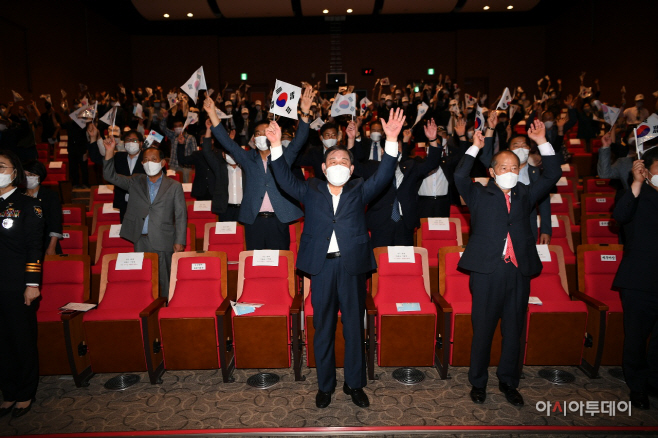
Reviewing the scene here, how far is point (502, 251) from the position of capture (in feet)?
9.35

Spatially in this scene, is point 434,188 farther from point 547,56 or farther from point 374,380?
point 547,56

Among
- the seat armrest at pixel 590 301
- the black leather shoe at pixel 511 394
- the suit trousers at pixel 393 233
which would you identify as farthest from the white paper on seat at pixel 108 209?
the seat armrest at pixel 590 301

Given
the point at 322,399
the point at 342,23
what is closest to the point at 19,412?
the point at 322,399

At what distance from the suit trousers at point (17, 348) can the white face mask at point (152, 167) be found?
1399 millimetres

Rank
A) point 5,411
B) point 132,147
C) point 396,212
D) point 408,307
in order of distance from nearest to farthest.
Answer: point 5,411 → point 408,307 → point 396,212 → point 132,147

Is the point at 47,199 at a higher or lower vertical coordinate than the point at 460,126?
lower

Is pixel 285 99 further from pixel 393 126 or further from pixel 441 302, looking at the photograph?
pixel 441 302

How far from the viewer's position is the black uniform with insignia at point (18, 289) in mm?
2842

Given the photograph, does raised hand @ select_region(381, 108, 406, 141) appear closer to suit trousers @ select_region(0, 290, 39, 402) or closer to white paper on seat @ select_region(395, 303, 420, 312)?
white paper on seat @ select_region(395, 303, 420, 312)

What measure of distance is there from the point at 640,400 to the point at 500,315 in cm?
105

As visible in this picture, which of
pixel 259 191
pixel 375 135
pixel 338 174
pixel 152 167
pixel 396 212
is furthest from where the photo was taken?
pixel 375 135

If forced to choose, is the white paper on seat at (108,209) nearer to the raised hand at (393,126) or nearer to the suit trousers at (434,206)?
the suit trousers at (434,206)

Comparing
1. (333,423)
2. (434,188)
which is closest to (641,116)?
(434,188)

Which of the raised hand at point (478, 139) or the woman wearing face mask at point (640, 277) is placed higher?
the raised hand at point (478, 139)
